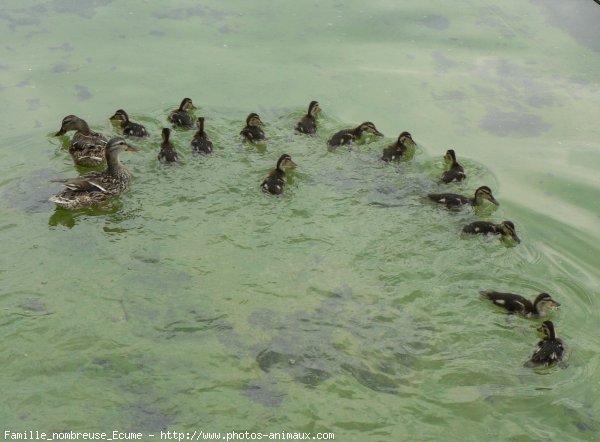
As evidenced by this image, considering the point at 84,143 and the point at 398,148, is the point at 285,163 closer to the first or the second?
the point at 398,148

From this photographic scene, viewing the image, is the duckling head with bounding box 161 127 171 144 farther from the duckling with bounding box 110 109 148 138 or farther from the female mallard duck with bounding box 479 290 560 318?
the female mallard duck with bounding box 479 290 560 318

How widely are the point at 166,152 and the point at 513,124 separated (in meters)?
3.10

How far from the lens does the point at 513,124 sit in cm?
683

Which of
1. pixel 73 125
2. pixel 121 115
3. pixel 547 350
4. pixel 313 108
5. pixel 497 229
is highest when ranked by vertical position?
pixel 313 108

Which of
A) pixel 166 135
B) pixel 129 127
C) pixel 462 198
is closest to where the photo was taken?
pixel 462 198

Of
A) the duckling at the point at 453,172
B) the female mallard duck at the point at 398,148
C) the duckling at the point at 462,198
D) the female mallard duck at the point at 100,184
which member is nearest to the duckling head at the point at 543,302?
the duckling at the point at 462,198

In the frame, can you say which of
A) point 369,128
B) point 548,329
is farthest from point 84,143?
point 548,329

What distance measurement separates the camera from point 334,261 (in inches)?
202

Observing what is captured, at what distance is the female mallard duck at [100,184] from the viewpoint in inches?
220

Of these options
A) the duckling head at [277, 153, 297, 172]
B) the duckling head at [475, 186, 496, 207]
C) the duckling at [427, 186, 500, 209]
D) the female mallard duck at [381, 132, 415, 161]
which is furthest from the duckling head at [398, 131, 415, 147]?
the duckling head at [277, 153, 297, 172]

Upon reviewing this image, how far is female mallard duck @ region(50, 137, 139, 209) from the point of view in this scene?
5586 mm

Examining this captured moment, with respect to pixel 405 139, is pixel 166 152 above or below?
below

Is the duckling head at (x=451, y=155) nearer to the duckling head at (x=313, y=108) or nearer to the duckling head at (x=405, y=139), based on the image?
the duckling head at (x=405, y=139)

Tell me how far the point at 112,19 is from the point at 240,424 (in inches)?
220
